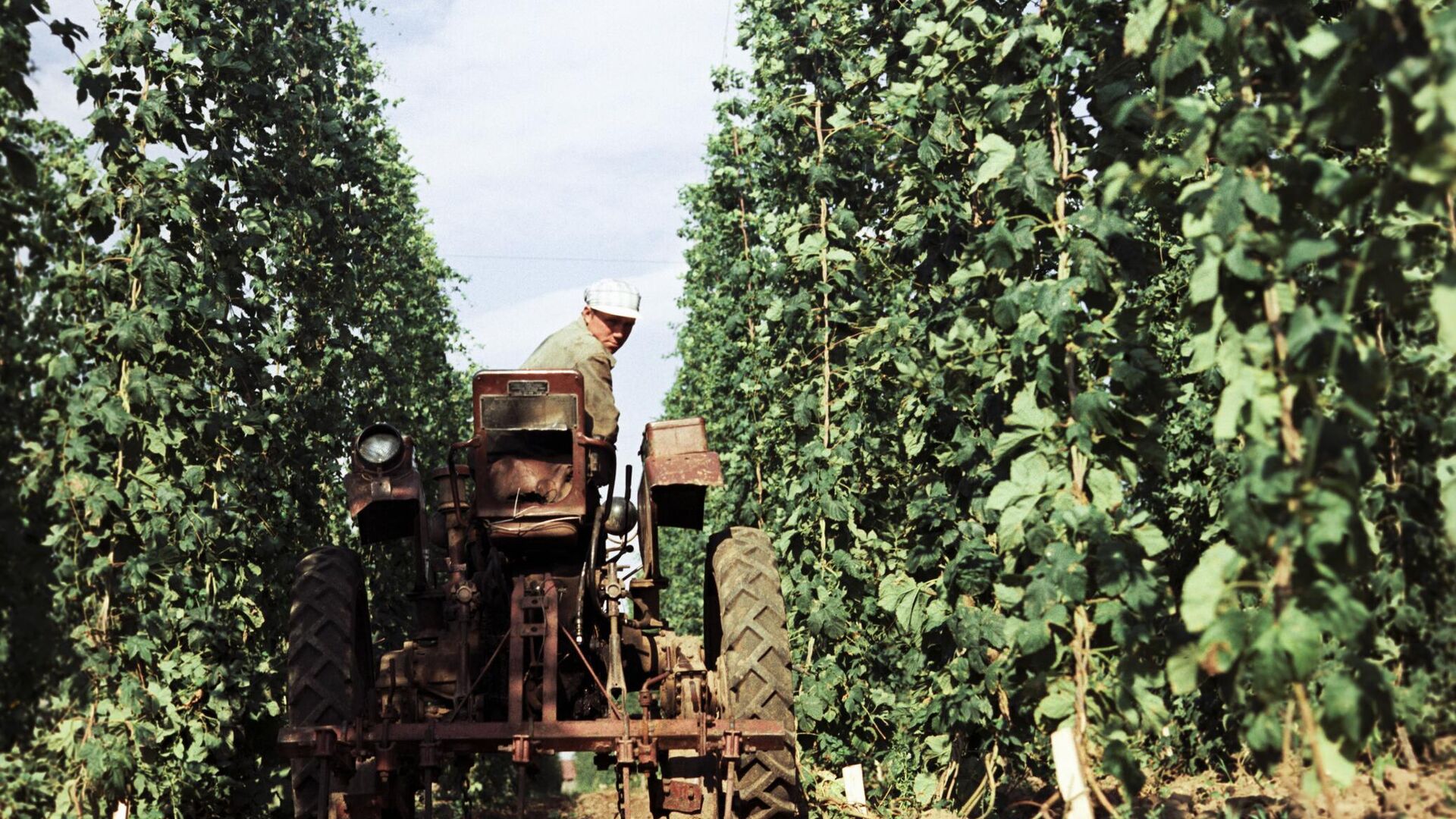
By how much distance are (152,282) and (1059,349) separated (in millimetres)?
6025

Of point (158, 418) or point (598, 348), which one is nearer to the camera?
point (598, 348)

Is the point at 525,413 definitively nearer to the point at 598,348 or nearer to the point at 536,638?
the point at 598,348

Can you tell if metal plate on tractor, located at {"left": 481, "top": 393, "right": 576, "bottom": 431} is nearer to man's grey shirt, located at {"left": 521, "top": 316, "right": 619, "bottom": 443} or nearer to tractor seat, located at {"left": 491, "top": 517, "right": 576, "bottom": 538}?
man's grey shirt, located at {"left": 521, "top": 316, "right": 619, "bottom": 443}

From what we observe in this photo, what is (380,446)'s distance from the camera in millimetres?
8719

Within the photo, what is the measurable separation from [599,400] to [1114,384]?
3.12 metres

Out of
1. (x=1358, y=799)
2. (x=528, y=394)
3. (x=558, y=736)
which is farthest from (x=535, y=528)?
(x=1358, y=799)

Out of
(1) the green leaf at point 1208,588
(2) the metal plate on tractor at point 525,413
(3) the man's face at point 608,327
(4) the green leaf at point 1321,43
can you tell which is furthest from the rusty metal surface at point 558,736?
(4) the green leaf at point 1321,43

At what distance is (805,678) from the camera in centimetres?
1246

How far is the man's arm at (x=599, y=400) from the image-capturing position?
8.63 metres

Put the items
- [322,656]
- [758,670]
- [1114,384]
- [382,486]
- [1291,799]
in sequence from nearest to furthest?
[1291,799] < [1114,384] < [322,656] < [758,670] < [382,486]

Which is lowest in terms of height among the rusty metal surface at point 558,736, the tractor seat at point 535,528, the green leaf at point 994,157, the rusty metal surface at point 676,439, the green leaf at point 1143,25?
the rusty metal surface at point 558,736

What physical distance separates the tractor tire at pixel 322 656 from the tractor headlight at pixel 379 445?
1.84 ft

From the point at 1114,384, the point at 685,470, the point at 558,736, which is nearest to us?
the point at 1114,384

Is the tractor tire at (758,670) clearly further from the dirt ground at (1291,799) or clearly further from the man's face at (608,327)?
the man's face at (608,327)
